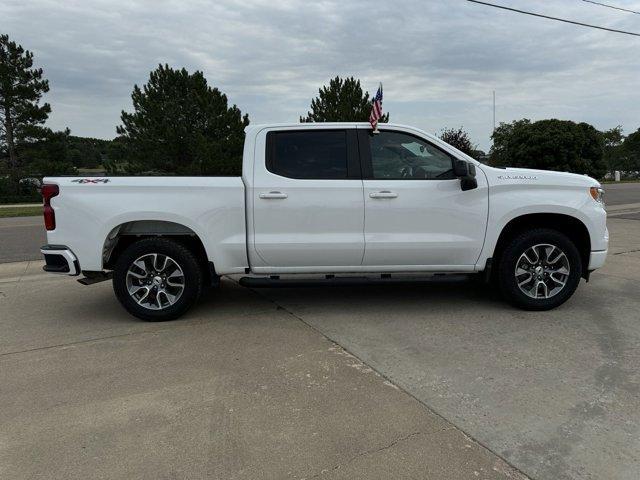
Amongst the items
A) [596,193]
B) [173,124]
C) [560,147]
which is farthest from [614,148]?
[596,193]

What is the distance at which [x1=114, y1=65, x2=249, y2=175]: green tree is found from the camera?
98.4ft

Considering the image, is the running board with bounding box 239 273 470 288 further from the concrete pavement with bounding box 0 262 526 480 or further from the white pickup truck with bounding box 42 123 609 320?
the concrete pavement with bounding box 0 262 526 480

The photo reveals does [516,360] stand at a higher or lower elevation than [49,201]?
lower

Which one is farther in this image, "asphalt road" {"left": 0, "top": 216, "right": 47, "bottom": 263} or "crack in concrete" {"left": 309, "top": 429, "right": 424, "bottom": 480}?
"asphalt road" {"left": 0, "top": 216, "right": 47, "bottom": 263}

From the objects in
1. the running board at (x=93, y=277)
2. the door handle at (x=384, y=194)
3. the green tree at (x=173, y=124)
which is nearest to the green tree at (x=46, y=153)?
the green tree at (x=173, y=124)

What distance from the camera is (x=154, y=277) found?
5.22 metres

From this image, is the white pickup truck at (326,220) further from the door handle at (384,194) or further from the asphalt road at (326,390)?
the asphalt road at (326,390)

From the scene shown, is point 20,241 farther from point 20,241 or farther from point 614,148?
point 614,148

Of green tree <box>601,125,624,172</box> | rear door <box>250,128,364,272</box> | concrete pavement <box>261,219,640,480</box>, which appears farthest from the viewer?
green tree <box>601,125,624,172</box>

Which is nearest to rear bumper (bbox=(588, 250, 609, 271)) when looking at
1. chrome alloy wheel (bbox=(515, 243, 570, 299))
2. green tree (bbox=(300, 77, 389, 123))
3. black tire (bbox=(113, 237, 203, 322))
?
chrome alloy wheel (bbox=(515, 243, 570, 299))

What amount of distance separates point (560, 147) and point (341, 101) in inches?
481

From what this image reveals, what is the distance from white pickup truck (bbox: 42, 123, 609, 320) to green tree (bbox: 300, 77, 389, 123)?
2393cm

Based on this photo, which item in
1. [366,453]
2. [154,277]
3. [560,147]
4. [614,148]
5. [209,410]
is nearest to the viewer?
[366,453]

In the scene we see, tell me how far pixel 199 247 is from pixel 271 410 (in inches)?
98.9
